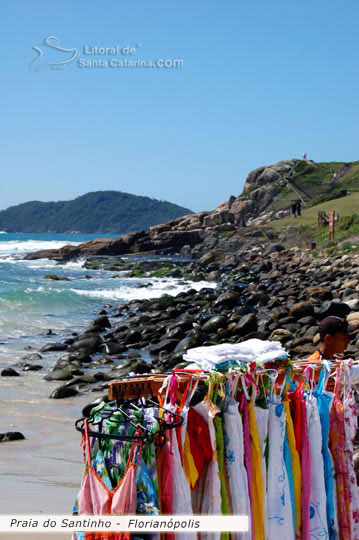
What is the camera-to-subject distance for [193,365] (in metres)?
3.48

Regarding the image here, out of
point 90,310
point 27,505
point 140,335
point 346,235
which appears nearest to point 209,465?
point 27,505

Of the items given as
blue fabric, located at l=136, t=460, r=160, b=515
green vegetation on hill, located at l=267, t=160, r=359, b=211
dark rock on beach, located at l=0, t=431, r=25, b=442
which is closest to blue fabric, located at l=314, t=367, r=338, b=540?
blue fabric, located at l=136, t=460, r=160, b=515

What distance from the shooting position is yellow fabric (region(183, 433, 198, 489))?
3246mm

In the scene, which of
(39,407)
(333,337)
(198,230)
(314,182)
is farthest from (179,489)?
(314,182)

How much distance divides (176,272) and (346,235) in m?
9.58

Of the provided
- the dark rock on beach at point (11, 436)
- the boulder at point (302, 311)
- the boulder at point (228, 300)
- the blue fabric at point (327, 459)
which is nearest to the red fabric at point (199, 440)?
the blue fabric at point (327, 459)

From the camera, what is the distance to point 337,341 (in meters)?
4.33

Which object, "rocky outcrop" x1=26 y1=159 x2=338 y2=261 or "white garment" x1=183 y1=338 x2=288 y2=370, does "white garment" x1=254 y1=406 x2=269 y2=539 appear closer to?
"white garment" x1=183 y1=338 x2=288 y2=370

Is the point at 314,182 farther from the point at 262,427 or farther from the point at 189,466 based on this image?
the point at 189,466

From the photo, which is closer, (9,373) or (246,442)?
(246,442)

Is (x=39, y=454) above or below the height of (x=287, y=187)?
below

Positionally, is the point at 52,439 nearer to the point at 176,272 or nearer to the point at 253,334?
the point at 253,334
